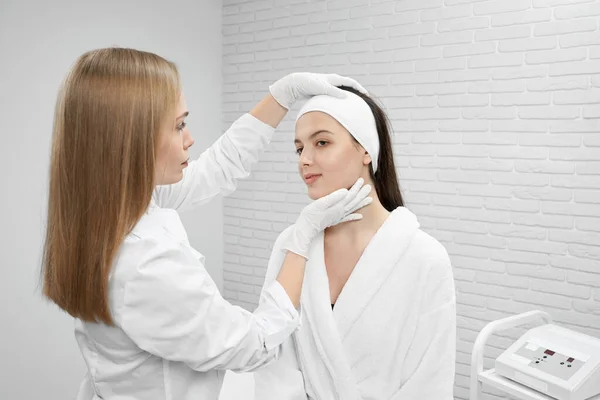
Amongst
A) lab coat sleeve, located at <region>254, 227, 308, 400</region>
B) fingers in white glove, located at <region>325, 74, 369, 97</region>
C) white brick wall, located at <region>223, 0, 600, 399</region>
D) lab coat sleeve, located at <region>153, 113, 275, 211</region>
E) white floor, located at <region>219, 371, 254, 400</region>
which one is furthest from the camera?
white brick wall, located at <region>223, 0, 600, 399</region>

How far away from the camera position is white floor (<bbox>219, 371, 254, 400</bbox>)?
7.11 ft

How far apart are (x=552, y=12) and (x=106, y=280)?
107 inches

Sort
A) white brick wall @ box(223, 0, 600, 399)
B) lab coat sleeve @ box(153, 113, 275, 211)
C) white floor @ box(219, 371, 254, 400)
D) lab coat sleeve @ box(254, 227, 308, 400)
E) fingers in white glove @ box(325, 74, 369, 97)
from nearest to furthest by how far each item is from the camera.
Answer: lab coat sleeve @ box(254, 227, 308, 400) → fingers in white glove @ box(325, 74, 369, 97) → lab coat sleeve @ box(153, 113, 275, 211) → white floor @ box(219, 371, 254, 400) → white brick wall @ box(223, 0, 600, 399)

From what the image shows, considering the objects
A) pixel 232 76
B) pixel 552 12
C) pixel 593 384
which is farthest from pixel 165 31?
pixel 593 384

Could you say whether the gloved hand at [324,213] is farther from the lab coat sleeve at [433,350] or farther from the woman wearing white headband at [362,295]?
the lab coat sleeve at [433,350]

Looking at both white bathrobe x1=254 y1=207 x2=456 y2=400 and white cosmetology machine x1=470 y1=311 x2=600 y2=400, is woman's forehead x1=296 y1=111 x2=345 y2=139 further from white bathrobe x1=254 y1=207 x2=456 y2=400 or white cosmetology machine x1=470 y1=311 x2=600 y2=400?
white cosmetology machine x1=470 y1=311 x2=600 y2=400

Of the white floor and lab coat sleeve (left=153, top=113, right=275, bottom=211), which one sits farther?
the white floor

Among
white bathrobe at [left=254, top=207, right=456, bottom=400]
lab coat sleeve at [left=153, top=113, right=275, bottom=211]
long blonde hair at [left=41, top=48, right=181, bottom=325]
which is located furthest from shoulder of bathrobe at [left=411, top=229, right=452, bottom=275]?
long blonde hair at [left=41, top=48, right=181, bottom=325]

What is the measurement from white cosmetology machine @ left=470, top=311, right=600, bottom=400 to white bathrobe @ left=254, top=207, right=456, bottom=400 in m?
0.79

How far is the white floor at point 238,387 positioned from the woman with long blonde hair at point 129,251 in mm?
814

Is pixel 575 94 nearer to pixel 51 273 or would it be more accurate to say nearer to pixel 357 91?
pixel 357 91

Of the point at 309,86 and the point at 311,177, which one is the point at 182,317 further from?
the point at 309,86

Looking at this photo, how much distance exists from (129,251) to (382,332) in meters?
0.75

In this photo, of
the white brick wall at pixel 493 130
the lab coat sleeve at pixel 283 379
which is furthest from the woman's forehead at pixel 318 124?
the white brick wall at pixel 493 130
